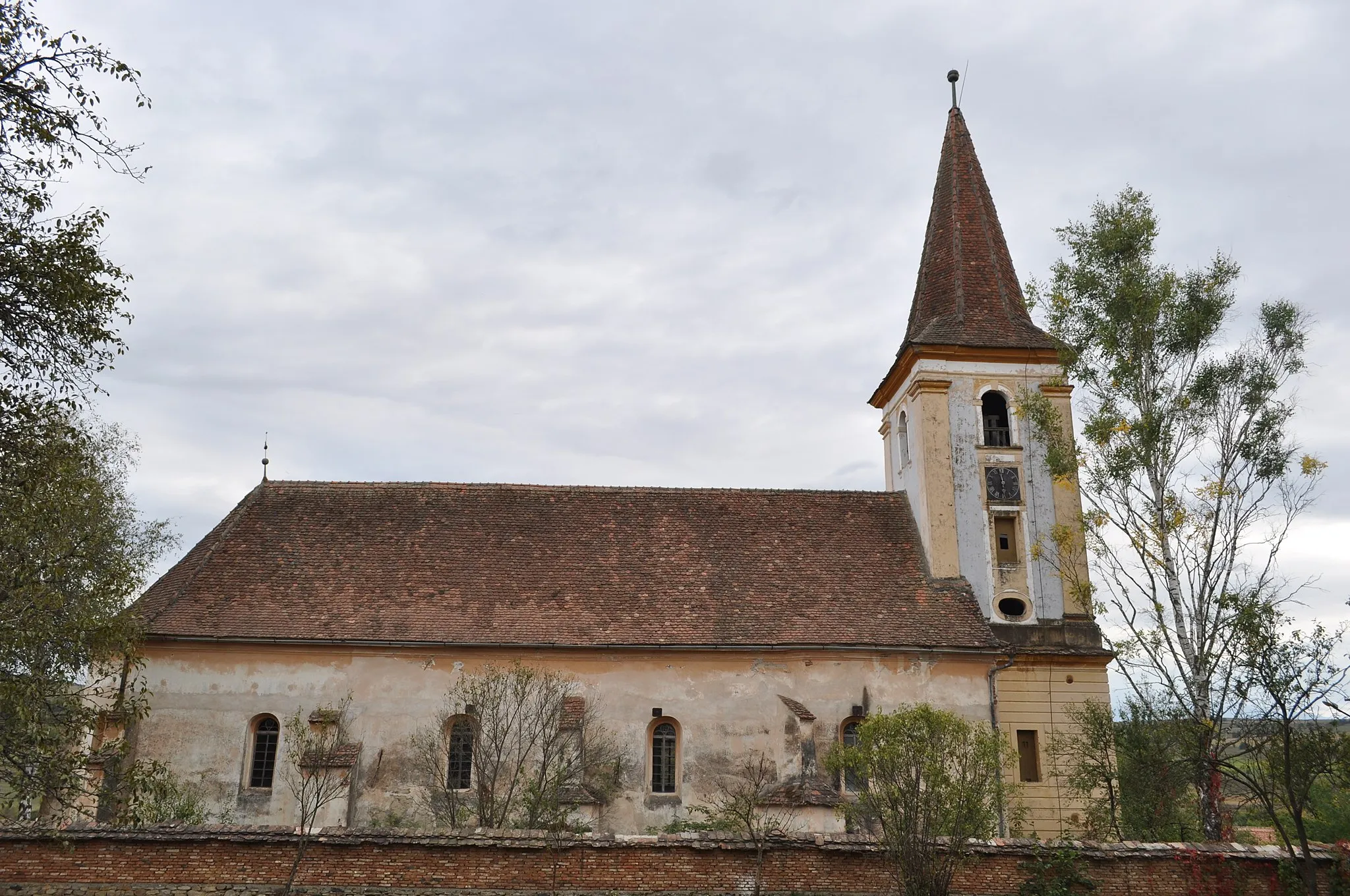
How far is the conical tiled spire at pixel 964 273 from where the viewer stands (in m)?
26.9

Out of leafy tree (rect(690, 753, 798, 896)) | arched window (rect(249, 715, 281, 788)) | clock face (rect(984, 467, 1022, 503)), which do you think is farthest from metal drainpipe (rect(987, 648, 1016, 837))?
arched window (rect(249, 715, 281, 788))

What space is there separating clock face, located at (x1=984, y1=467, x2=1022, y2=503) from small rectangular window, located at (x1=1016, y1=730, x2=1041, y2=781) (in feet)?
19.0

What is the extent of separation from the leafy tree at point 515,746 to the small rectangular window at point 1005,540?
1082 centimetres

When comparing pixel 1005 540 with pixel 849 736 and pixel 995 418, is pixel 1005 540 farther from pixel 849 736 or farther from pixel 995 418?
pixel 849 736

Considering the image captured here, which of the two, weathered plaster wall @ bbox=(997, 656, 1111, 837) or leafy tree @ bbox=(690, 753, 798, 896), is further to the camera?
weathered plaster wall @ bbox=(997, 656, 1111, 837)

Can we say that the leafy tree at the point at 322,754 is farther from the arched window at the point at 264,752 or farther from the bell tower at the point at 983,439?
the bell tower at the point at 983,439

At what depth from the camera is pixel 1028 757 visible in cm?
2338

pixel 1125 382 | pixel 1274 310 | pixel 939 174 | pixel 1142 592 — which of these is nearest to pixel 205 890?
pixel 1142 592

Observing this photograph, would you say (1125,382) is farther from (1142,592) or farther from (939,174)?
(939,174)

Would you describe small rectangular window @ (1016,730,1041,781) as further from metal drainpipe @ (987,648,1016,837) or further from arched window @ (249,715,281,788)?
arched window @ (249,715,281,788)

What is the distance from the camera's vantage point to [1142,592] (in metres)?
20.4

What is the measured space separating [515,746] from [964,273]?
700 inches

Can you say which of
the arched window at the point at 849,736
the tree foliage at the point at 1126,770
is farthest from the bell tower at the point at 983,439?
the arched window at the point at 849,736

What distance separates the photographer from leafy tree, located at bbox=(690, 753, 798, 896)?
20.1m
